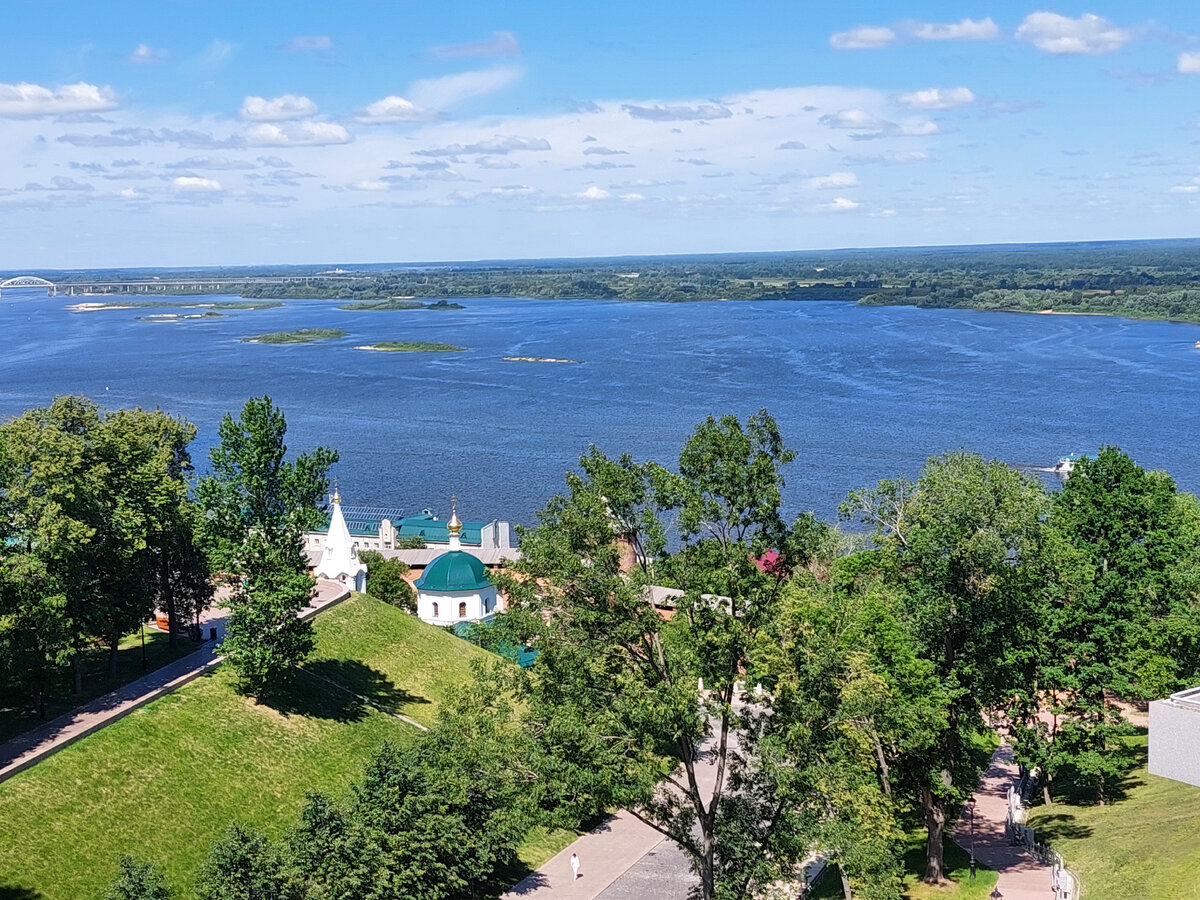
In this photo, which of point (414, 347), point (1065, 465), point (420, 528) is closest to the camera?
point (420, 528)

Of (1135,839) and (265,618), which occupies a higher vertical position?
(265,618)

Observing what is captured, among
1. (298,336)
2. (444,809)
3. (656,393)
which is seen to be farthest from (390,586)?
(298,336)

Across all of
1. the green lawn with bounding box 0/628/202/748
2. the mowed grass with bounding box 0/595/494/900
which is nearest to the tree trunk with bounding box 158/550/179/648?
the green lawn with bounding box 0/628/202/748

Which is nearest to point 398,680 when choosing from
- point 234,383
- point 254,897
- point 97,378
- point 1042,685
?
point 254,897

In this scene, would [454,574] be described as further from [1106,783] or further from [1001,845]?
[1106,783]

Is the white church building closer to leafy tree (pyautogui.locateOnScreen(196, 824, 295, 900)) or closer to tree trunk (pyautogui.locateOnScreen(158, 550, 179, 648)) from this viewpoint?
tree trunk (pyautogui.locateOnScreen(158, 550, 179, 648))

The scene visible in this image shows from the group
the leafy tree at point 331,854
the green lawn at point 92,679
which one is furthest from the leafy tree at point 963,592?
the green lawn at point 92,679

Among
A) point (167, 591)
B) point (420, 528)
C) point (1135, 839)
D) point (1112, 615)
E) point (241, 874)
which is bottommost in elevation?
point (420, 528)
